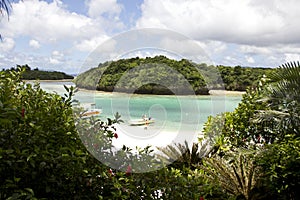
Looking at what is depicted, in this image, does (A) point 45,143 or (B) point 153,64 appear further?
(B) point 153,64

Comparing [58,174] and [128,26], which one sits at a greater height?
[128,26]

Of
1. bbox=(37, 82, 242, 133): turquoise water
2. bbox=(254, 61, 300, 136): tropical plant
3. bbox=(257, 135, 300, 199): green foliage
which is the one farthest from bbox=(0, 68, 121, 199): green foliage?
bbox=(254, 61, 300, 136): tropical plant

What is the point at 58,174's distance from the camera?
66.1 inches

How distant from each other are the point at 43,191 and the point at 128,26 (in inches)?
52.7

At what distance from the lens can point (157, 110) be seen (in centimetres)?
365

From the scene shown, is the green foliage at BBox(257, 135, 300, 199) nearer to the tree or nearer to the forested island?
the forested island

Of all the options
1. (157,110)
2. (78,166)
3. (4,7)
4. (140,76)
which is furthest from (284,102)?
(4,7)

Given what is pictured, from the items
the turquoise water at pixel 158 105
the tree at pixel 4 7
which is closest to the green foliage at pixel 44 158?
the turquoise water at pixel 158 105

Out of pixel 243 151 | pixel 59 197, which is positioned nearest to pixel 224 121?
pixel 243 151

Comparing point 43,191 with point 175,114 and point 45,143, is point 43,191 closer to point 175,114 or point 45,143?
point 45,143

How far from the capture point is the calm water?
2533 mm

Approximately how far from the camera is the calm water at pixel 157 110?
8.31 feet

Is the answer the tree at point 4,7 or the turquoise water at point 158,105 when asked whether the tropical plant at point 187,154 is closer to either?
the turquoise water at point 158,105

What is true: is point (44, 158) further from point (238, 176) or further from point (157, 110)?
point (238, 176)
